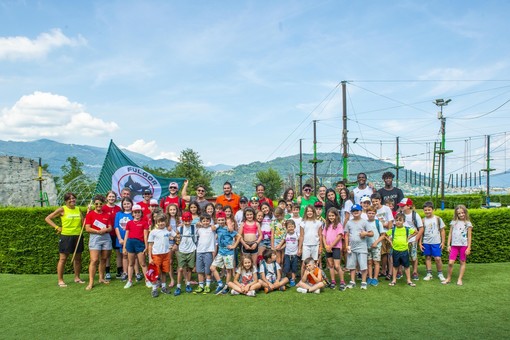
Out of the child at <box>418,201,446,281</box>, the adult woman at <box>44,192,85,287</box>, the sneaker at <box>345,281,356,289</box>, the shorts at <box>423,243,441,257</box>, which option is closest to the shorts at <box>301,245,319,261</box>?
the sneaker at <box>345,281,356,289</box>

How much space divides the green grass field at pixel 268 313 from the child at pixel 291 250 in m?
0.55

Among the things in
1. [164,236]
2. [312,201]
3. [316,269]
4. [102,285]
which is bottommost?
[102,285]

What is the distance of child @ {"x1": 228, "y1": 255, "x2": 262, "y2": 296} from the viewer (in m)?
6.54

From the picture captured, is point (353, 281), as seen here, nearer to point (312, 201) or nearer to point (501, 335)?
point (312, 201)

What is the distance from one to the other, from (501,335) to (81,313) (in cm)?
591

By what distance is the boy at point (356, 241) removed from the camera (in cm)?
702

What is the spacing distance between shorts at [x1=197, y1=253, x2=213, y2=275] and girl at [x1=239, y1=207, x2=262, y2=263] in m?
0.67

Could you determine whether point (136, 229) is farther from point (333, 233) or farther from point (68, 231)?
point (333, 233)

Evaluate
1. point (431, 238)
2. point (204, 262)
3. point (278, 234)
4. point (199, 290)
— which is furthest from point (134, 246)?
point (431, 238)

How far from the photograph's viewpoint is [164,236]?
270 inches

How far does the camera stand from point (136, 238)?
7082 millimetres

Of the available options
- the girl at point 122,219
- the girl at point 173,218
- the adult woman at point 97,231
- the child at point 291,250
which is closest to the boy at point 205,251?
the girl at point 173,218

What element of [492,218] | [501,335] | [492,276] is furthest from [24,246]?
[492,218]

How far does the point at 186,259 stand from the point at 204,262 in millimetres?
374
